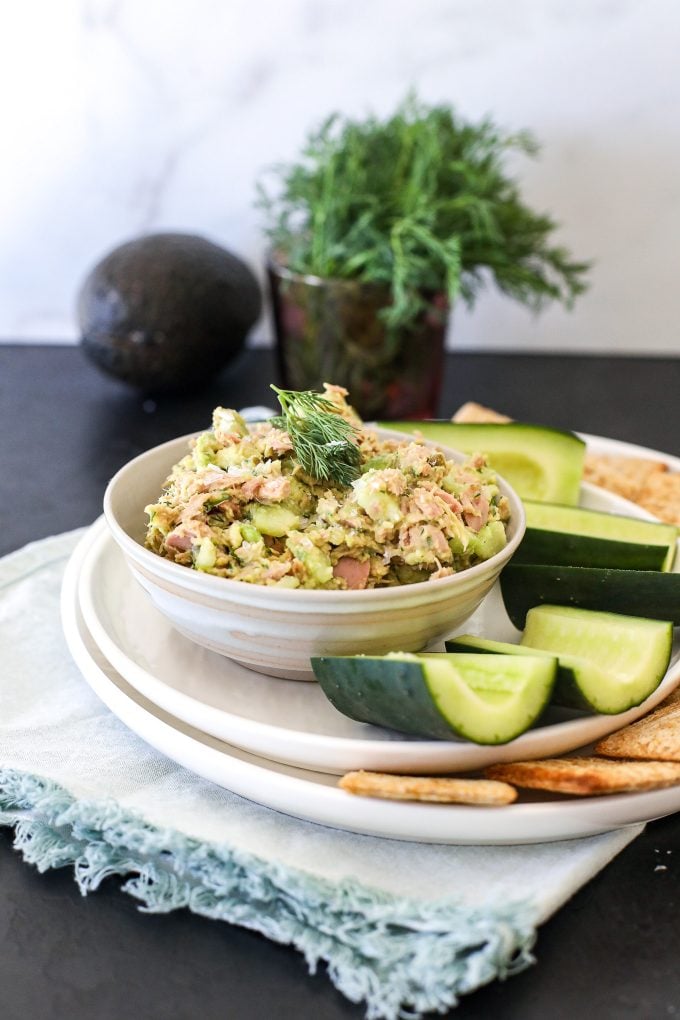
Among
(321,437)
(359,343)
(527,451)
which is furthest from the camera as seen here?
(359,343)

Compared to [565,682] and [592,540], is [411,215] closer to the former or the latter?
[592,540]

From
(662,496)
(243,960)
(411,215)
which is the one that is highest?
(411,215)

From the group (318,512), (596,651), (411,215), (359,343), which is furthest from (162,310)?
(596,651)

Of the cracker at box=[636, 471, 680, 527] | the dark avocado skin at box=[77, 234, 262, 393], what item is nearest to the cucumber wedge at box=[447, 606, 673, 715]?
the cracker at box=[636, 471, 680, 527]

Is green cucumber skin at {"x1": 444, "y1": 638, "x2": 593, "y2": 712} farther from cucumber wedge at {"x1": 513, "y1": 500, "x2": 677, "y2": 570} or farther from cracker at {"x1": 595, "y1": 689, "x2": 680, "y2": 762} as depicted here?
cucumber wedge at {"x1": 513, "y1": 500, "x2": 677, "y2": 570}

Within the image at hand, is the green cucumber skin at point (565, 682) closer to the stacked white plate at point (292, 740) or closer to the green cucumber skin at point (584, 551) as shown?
the stacked white plate at point (292, 740)

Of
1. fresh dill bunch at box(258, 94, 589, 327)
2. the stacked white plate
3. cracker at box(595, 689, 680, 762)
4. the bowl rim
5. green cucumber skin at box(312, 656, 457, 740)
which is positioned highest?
fresh dill bunch at box(258, 94, 589, 327)

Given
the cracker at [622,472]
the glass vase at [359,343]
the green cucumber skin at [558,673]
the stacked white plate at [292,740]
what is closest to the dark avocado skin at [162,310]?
the glass vase at [359,343]
